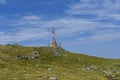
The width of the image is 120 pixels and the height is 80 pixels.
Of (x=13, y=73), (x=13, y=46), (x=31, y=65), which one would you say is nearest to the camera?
(x=13, y=73)

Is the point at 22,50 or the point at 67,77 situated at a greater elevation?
the point at 22,50

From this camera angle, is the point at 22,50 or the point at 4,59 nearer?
the point at 4,59

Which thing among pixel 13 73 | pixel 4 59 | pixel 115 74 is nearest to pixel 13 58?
pixel 4 59

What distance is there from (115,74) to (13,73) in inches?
1311

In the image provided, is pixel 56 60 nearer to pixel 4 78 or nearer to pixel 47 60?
pixel 47 60

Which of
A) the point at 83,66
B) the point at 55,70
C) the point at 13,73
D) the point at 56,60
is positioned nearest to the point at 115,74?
the point at 83,66

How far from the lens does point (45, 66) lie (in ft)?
221

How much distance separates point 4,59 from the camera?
6800 cm

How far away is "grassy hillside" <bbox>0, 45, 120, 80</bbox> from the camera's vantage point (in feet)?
180

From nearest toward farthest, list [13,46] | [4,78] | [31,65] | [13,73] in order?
[4,78] < [13,73] < [31,65] < [13,46]

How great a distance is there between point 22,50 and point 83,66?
17335 millimetres

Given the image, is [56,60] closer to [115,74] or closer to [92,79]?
[115,74]

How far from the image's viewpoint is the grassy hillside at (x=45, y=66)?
54781 millimetres

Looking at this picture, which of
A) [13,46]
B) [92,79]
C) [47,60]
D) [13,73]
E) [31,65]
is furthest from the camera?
[13,46]
